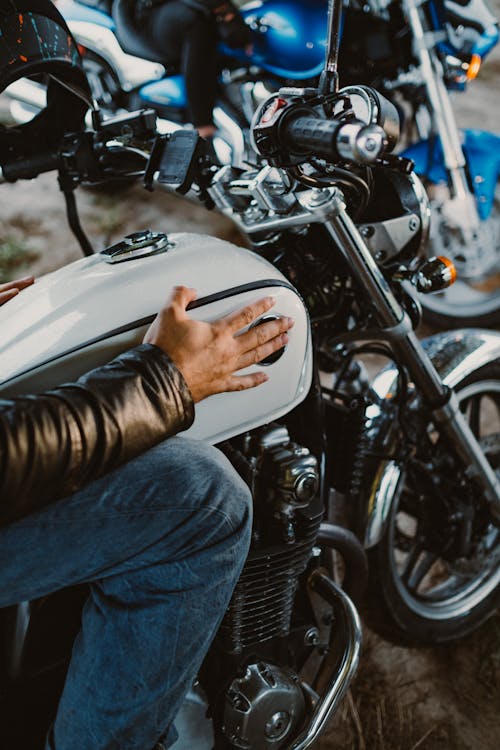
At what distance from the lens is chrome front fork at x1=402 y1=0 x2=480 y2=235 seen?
2.47 meters

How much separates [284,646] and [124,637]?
388 millimetres

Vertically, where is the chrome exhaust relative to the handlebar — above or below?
below

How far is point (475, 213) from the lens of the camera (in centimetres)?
258

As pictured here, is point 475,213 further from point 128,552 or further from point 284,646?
point 128,552

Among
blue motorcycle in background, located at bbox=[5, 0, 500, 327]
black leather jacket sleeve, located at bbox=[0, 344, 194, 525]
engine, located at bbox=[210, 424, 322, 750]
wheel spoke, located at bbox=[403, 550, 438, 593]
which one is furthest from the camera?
blue motorcycle in background, located at bbox=[5, 0, 500, 327]

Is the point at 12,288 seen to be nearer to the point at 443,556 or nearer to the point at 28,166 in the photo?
the point at 28,166

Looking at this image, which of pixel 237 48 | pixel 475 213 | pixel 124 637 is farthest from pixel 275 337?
pixel 237 48

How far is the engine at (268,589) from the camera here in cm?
105

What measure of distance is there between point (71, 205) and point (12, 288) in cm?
24

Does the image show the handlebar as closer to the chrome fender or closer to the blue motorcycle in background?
the chrome fender

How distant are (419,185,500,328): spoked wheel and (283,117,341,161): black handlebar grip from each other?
1898mm

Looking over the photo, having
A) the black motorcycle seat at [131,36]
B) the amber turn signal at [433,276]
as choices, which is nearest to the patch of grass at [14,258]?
the black motorcycle seat at [131,36]

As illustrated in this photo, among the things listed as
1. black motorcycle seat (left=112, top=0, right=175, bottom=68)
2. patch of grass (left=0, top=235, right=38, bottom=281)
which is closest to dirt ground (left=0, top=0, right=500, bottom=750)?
patch of grass (left=0, top=235, right=38, bottom=281)

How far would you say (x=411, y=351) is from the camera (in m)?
1.27
